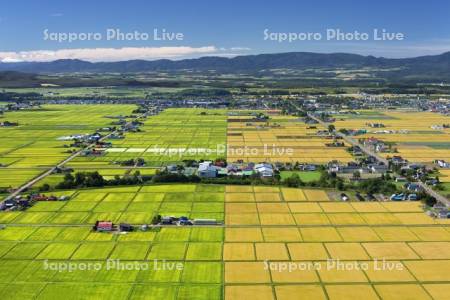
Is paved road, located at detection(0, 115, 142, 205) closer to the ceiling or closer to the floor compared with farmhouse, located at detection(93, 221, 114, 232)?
closer to the ceiling

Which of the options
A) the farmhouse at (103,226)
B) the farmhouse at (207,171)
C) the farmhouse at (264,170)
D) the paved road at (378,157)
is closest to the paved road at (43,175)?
the farmhouse at (103,226)

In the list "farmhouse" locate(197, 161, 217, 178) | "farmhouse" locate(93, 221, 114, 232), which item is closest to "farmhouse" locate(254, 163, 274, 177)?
"farmhouse" locate(197, 161, 217, 178)

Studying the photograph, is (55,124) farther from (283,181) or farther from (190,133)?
(283,181)

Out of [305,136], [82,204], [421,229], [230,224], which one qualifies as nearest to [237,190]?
[230,224]

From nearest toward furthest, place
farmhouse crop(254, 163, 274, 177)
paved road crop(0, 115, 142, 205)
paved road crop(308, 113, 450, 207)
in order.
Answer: paved road crop(308, 113, 450, 207), paved road crop(0, 115, 142, 205), farmhouse crop(254, 163, 274, 177)

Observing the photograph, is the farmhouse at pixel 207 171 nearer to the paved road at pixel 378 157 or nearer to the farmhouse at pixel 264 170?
the farmhouse at pixel 264 170

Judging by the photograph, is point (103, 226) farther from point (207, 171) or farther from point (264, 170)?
point (264, 170)

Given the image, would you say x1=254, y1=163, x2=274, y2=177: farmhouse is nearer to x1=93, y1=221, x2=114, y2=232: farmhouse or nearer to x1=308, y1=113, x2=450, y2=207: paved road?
x1=308, y1=113, x2=450, y2=207: paved road

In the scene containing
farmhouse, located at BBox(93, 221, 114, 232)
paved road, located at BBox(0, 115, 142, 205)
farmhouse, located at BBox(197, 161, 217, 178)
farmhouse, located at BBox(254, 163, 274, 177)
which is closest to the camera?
farmhouse, located at BBox(93, 221, 114, 232)

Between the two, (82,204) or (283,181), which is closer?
(82,204)

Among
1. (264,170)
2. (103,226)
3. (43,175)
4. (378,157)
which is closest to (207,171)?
(264,170)

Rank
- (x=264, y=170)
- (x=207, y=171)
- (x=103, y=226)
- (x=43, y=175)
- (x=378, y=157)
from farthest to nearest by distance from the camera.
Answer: (x=378, y=157), (x=43, y=175), (x=264, y=170), (x=207, y=171), (x=103, y=226)
